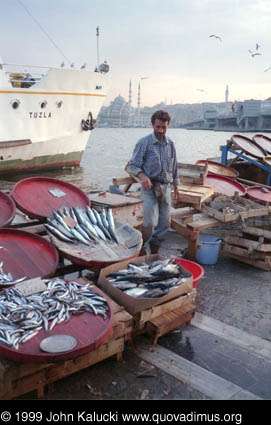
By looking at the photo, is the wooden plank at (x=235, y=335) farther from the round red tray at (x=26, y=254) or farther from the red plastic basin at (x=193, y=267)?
the round red tray at (x=26, y=254)

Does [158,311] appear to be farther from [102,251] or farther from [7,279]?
[7,279]

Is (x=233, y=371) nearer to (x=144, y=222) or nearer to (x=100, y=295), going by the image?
(x=100, y=295)

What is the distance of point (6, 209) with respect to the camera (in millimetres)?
4852

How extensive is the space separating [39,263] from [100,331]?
1516 mm

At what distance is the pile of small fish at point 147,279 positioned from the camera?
3.67 meters

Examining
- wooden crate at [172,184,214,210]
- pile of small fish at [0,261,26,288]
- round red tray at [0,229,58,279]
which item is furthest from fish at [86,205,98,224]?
wooden crate at [172,184,214,210]

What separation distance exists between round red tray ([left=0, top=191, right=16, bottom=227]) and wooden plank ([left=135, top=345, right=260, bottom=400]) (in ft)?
7.95

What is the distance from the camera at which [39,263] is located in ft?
13.4

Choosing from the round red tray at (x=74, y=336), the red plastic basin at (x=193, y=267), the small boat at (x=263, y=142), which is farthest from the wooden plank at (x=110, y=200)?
the small boat at (x=263, y=142)

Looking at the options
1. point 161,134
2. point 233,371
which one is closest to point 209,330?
point 233,371

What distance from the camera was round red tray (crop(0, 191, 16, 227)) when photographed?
4555 millimetres

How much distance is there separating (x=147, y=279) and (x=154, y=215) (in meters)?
1.82

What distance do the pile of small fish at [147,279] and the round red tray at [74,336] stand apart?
0.54m

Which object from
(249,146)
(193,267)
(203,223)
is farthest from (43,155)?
(193,267)
